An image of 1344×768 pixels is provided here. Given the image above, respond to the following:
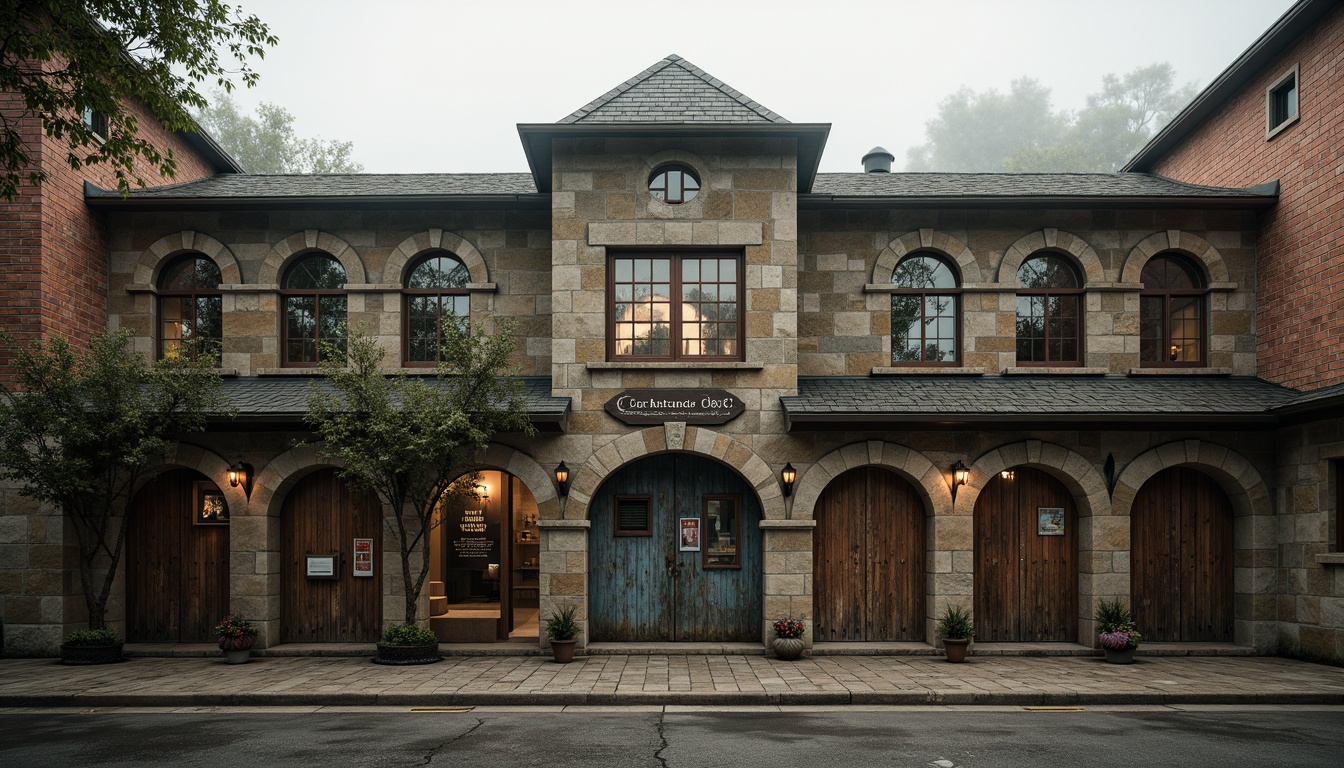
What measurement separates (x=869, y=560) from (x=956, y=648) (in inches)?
76.8

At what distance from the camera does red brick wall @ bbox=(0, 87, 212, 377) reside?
13008mm

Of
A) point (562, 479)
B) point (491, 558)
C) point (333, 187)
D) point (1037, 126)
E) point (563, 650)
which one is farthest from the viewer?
point (1037, 126)

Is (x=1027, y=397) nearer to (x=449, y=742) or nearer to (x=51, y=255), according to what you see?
(x=449, y=742)

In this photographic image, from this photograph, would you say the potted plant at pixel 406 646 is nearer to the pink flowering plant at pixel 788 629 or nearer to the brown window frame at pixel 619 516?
the brown window frame at pixel 619 516

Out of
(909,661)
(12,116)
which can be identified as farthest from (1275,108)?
(12,116)

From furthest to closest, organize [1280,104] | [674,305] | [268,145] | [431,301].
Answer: [268,145] → [431,301] → [1280,104] → [674,305]

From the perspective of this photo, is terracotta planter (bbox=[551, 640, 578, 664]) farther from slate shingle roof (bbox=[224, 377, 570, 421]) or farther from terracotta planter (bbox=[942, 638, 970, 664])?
terracotta planter (bbox=[942, 638, 970, 664])

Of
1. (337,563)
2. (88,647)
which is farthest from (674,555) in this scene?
(88,647)

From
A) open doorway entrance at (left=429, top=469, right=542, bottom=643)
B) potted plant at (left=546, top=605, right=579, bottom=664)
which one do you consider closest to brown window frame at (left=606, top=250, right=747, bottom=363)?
open doorway entrance at (left=429, top=469, right=542, bottom=643)

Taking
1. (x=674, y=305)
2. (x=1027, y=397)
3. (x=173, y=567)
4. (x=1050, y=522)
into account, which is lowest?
(x=173, y=567)

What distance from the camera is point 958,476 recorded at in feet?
43.4

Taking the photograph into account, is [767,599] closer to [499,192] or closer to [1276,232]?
[499,192]

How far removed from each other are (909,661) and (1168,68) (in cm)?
6996

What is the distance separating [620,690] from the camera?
1050cm
